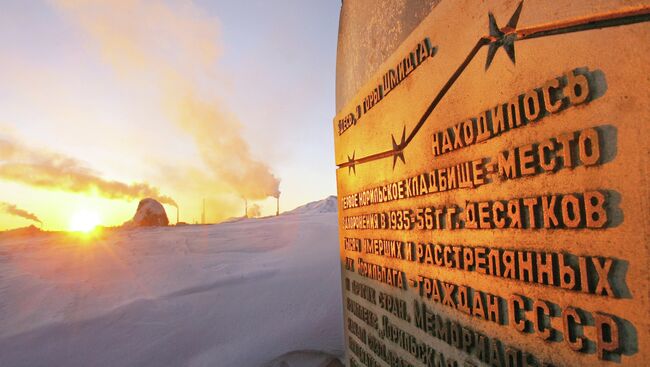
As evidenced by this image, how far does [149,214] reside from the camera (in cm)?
2258

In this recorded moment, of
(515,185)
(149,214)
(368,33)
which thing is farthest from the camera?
(149,214)

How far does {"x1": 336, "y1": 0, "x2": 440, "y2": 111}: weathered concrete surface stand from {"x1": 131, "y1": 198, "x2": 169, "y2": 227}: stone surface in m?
22.2

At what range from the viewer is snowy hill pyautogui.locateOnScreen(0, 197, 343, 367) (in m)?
4.19

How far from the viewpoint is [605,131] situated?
102 cm

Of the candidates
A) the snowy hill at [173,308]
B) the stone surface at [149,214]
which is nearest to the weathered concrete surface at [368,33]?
the snowy hill at [173,308]

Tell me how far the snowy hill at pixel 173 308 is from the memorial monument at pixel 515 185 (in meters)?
2.47

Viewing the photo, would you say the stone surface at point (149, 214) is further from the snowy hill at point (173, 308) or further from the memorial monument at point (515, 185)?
the memorial monument at point (515, 185)

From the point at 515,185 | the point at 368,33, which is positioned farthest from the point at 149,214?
the point at 515,185

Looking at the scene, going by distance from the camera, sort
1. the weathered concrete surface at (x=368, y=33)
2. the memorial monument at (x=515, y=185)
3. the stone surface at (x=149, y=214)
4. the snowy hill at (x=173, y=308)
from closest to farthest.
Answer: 1. the memorial monument at (x=515, y=185)
2. the weathered concrete surface at (x=368, y=33)
3. the snowy hill at (x=173, y=308)
4. the stone surface at (x=149, y=214)

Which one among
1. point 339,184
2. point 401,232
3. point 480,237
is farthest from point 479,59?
point 339,184

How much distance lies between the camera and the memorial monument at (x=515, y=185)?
38.6 inches

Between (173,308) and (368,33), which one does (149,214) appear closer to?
(173,308)

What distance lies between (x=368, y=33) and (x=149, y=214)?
75.9 ft

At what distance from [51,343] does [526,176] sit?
560 cm
